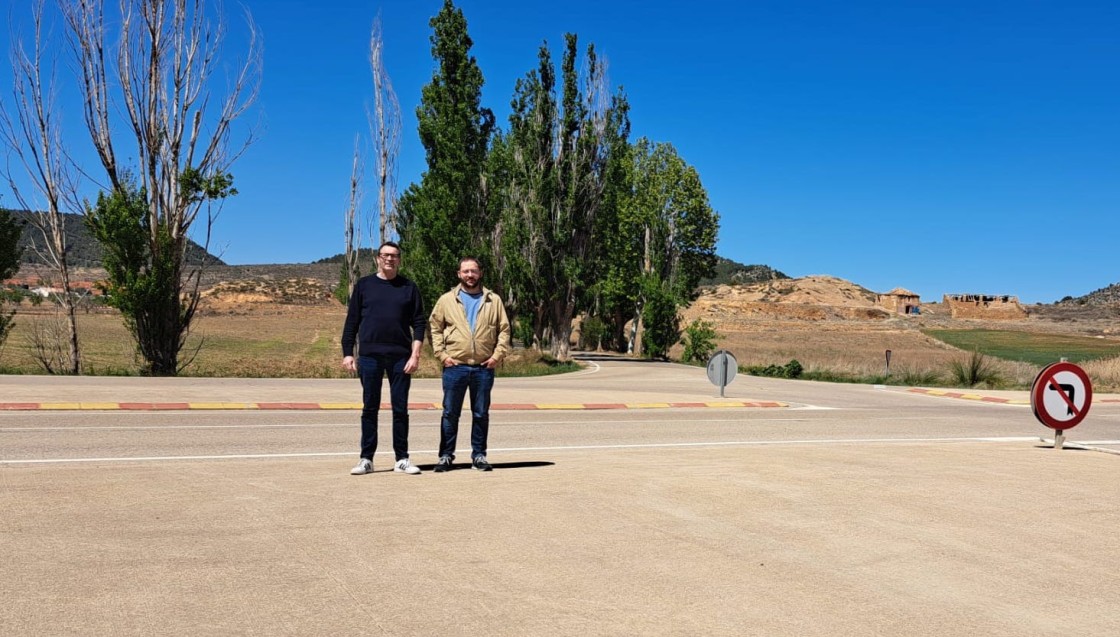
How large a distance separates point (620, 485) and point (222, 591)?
12.9 feet

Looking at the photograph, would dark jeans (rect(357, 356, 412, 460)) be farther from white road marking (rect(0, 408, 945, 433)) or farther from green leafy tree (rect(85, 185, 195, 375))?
green leafy tree (rect(85, 185, 195, 375))

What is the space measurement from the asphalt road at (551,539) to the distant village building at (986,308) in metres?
164

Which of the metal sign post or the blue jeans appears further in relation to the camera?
the metal sign post

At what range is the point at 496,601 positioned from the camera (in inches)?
185

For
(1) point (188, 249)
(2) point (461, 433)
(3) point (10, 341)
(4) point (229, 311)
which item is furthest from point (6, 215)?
(4) point (229, 311)

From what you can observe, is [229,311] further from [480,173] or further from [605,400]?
[605,400]

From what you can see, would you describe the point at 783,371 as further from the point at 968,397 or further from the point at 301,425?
the point at 301,425

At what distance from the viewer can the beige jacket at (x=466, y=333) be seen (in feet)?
28.5

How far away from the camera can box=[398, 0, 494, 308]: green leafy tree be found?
3756cm

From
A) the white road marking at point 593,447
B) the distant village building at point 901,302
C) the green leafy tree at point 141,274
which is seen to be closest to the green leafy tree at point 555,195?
the green leafy tree at point 141,274

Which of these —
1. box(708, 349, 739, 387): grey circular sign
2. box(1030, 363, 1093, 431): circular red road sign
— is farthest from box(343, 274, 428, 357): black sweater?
box(708, 349, 739, 387): grey circular sign

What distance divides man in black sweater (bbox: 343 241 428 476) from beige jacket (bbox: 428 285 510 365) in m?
0.27

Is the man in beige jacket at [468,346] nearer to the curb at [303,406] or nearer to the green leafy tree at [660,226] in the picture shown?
the curb at [303,406]

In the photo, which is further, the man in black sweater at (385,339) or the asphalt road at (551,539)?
the man in black sweater at (385,339)
